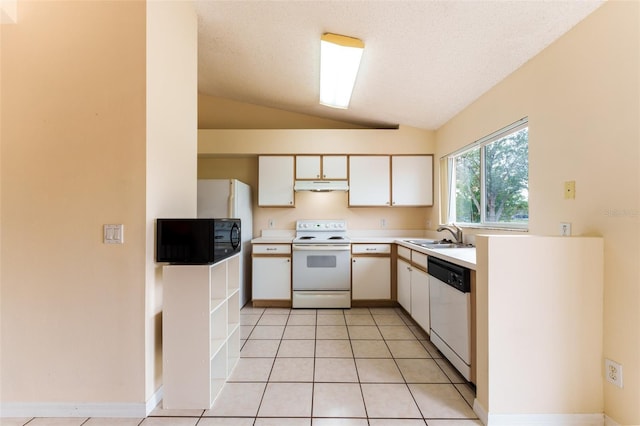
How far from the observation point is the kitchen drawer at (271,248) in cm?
339

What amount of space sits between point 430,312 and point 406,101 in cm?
219

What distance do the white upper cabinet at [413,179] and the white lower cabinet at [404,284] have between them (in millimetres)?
929

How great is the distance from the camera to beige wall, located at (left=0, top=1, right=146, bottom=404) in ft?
5.17

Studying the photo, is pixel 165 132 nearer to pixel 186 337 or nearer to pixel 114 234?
pixel 114 234

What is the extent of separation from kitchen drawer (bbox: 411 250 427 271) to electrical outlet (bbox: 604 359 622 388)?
3.95ft

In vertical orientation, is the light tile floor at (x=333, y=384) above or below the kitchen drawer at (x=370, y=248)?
Answer: below

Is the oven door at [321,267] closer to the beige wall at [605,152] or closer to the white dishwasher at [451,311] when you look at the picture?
the white dishwasher at [451,311]

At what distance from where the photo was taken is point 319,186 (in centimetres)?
363

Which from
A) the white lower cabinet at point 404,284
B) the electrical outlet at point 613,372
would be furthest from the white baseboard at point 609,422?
the white lower cabinet at point 404,284

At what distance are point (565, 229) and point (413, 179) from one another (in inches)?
83.7

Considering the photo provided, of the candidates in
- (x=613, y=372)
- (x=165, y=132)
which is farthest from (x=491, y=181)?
(x=165, y=132)

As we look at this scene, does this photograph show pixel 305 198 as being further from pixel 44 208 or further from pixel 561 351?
pixel 561 351

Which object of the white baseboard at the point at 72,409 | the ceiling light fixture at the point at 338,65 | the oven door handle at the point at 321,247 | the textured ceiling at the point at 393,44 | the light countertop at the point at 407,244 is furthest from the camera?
the oven door handle at the point at 321,247

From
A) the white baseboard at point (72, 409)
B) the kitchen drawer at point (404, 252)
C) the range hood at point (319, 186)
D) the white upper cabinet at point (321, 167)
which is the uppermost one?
the white upper cabinet at point (321, 167)
